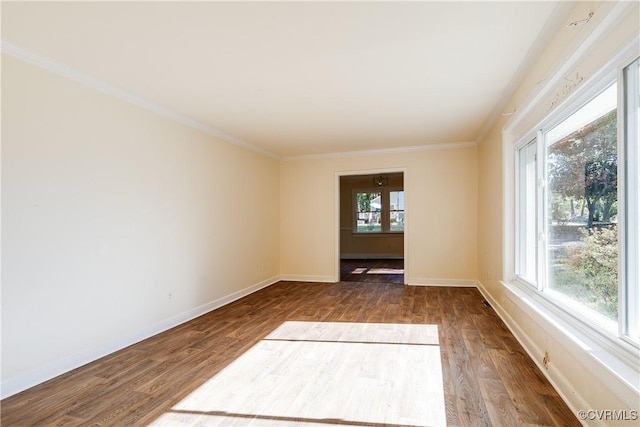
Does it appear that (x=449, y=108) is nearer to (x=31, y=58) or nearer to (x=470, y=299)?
(x=470, y=299)

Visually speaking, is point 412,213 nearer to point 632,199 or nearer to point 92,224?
point 632,199

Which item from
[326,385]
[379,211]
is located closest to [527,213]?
[326,385]

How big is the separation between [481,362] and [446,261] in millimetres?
3047

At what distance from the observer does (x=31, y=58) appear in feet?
7.53

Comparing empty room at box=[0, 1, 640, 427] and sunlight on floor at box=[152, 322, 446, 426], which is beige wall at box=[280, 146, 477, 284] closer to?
empty room at box=[0, 1, 640, 427]

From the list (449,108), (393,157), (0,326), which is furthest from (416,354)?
(393,157)

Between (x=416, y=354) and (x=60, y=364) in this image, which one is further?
(x=416, y=354)

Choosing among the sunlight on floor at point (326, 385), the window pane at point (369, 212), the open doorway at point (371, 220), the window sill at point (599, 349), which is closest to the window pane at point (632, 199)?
the window sill at point (599, 349)

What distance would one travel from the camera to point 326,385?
7.26 ft

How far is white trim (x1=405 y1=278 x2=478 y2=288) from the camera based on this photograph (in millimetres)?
5284

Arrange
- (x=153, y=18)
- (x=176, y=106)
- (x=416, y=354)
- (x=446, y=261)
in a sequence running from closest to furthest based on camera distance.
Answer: (x=153, y=18), (x=416, y=354), (x=176, y=106), (x=446, y=261)

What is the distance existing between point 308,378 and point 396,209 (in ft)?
25.1

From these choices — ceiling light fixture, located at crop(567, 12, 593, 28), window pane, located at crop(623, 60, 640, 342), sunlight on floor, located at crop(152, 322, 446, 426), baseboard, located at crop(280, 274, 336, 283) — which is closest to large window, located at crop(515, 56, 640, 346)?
window pane, located at crop(623, 60, 640, 342)

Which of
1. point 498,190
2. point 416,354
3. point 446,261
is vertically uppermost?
point 498,190
